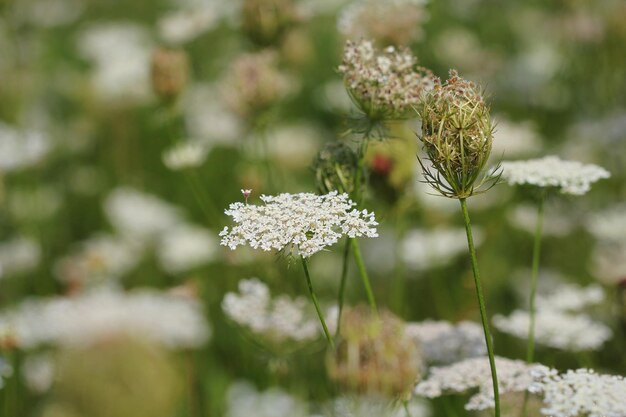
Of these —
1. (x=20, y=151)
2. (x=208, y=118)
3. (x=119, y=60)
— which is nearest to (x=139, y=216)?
(x=20, y=151)

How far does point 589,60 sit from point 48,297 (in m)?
4.98

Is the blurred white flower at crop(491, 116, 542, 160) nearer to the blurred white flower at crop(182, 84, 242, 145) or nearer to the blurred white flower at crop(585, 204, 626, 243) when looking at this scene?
the blurred white flower at crop(585, 204, 626, 243)

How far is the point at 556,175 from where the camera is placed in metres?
2.83

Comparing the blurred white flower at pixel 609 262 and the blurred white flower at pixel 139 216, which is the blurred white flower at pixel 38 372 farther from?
the blurred white flower at pixel 609 262

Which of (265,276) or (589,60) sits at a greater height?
(589,60)

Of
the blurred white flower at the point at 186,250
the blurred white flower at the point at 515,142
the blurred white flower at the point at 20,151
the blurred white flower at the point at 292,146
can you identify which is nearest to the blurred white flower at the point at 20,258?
the blurred white flower at the point at 20,151

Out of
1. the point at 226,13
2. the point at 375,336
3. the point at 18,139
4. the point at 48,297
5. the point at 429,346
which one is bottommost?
the point at 375,336

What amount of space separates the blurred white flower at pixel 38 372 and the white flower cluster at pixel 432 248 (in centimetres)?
208

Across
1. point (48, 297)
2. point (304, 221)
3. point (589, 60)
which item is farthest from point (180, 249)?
point (589, 60)

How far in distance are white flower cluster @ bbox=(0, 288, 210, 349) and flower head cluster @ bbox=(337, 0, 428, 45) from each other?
5.08 ft

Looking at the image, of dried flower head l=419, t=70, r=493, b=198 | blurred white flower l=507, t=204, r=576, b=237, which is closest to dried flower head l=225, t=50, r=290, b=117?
blurred white flower l=507, t=204, r=576, b=237

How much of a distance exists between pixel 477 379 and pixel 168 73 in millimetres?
2260

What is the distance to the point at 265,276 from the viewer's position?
385 cm

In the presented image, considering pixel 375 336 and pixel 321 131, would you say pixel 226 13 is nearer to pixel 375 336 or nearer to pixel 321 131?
pixel 321 131
